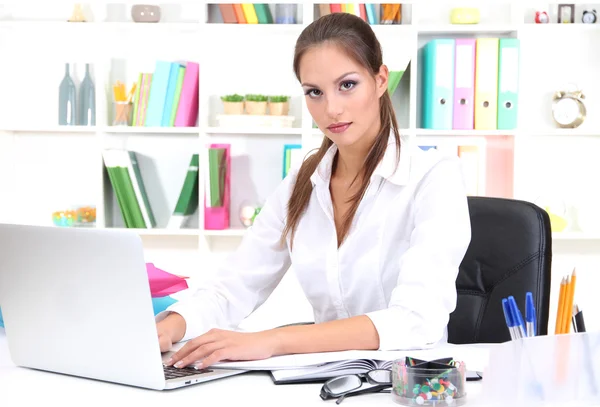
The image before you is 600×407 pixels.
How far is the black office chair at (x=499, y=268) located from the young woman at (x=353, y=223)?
137 millimetres

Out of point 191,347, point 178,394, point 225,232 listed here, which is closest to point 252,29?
point 225,232

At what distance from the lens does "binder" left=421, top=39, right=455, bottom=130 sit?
3240mm

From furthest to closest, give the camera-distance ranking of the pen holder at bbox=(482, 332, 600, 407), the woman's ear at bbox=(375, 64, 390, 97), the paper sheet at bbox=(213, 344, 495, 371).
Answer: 1. the woman's ear at bbox=(375, 64, 390, 97)
2. the paper sheet at bbox=(213, 344, 495, 371)
3. the pen holder at bbox=(482, 332, 600, 407)

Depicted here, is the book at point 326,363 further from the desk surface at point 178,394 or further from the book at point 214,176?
the book at point 214,176

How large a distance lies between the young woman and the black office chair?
0.14 m

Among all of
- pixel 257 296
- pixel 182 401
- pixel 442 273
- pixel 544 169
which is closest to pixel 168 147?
pixel 544 169

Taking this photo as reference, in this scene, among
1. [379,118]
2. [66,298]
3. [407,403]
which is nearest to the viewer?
[407,403]

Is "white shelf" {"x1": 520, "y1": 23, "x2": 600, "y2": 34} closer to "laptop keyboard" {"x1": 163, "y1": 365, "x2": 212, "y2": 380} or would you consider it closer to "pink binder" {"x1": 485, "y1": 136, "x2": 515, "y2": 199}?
"pink binder" {"x1": 485, "y1": 136, "x2": 515, "y2": 199}

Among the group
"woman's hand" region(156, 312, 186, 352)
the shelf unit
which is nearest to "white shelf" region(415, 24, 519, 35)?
Result: the shelf unit

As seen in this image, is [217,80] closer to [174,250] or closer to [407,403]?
[174,250]

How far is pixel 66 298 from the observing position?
1110mm

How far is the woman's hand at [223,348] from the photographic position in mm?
1181

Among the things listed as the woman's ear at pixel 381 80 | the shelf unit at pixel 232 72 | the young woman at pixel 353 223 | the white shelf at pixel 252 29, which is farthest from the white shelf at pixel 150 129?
the woman's ear at pixel 381 80

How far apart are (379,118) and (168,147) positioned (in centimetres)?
199
